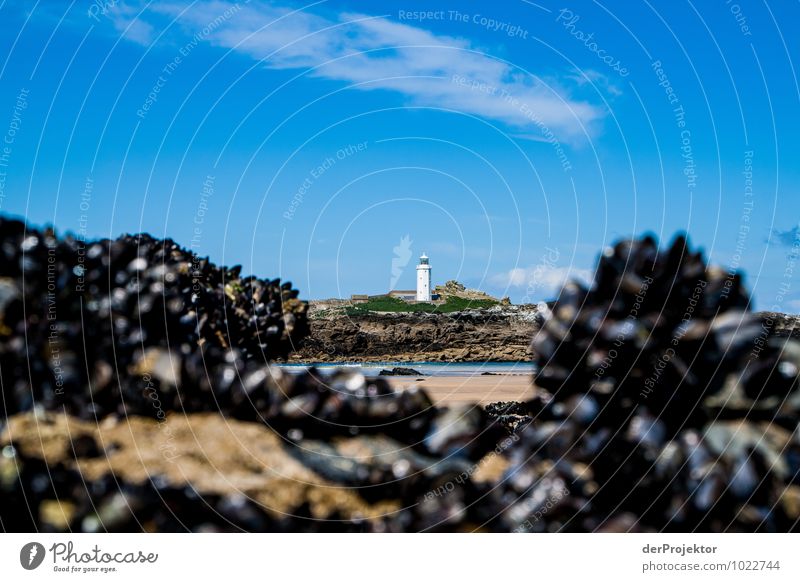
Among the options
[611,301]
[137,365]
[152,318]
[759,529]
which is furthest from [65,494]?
[759,529]

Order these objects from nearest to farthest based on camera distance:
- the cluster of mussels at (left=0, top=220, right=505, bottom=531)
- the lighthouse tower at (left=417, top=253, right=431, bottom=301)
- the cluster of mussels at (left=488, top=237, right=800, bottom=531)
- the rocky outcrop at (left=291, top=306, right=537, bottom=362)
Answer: the cluster of mussels at (left=488, top=237, right=800, bottom=531)
the cluster of mussels at (left=0, top=220, right=505, bottom=531)
the rocky outcrop at (left=291, top=306, right=537, bottom=362)
the lighthouse tower at (left=417, top=253, right=431, bottom=301)

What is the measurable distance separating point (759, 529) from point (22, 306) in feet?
12.6

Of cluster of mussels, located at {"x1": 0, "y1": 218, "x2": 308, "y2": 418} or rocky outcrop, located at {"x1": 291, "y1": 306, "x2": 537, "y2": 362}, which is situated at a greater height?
cluster of mussels, located at {"x1": 0, "y1": 218, "x2": 308, "y2": 418}

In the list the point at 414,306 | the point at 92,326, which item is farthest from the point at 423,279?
the point at 92,326

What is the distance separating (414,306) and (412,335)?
26.8 ft

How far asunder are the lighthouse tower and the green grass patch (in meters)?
3.04

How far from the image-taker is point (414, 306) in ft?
198

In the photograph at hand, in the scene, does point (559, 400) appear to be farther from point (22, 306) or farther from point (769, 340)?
point (22, 306)
